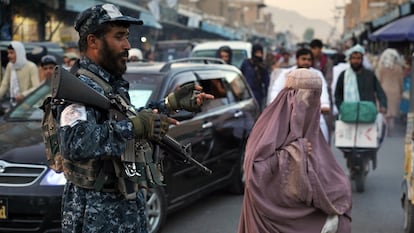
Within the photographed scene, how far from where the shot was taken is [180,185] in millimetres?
6160

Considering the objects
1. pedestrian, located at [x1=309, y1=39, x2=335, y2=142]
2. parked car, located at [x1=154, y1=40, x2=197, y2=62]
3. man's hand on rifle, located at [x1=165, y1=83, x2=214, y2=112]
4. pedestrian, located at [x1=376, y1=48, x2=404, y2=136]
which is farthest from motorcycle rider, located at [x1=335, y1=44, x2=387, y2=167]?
parked car, located at [x1=154, y1=40, x2=197, y2=62]

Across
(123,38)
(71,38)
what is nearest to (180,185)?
(123,38)

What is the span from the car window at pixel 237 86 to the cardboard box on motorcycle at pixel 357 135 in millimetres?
1298

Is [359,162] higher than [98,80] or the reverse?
the reverse

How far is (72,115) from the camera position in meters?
2.64

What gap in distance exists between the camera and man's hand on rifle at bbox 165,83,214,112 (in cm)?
291

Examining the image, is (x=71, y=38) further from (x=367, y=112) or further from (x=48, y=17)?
(x=367, y=112)

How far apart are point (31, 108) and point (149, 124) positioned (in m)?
4.32

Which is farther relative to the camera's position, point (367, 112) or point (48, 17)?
point (48, 17)

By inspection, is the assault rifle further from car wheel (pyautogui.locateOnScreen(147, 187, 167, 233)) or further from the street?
the street

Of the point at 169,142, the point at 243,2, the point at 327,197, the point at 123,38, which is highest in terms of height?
the point at 243,2

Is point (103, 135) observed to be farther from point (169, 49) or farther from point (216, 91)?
point (169, 49)

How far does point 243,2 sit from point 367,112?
4687 inches

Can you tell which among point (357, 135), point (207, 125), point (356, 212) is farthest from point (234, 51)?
point (356, 212)
